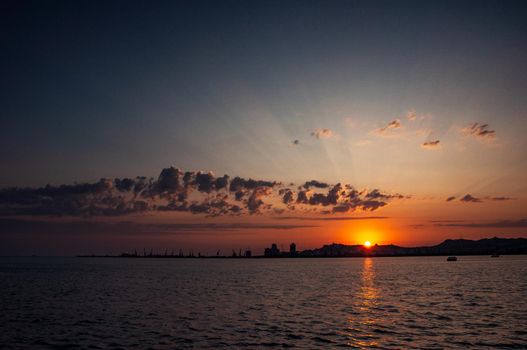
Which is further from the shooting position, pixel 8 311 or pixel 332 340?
pixel 8 311

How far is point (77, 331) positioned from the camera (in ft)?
156

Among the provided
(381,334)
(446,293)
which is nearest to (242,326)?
(381,334)

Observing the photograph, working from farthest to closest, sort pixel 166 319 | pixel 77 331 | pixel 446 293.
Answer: pixel 446 293, pixel 166 319, pixel 77 331

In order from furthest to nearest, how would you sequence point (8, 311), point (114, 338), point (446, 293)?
1. point (446, 293)
2. point (8, 311)
3. point (114, 338)

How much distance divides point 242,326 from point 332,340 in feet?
→ 39.9

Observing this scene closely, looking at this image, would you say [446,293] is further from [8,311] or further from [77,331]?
[8,311]

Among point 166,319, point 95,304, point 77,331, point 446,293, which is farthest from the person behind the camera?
point 446,293

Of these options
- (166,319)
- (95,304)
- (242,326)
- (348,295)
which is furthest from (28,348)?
(348,295)

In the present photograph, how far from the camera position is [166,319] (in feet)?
180

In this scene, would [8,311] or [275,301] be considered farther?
[275,301]

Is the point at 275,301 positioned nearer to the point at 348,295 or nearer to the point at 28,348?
the point at 348,295

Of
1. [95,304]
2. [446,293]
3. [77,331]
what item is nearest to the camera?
[77,331]

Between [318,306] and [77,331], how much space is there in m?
34.7

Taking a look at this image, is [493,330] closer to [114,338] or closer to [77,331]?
[114,338]
